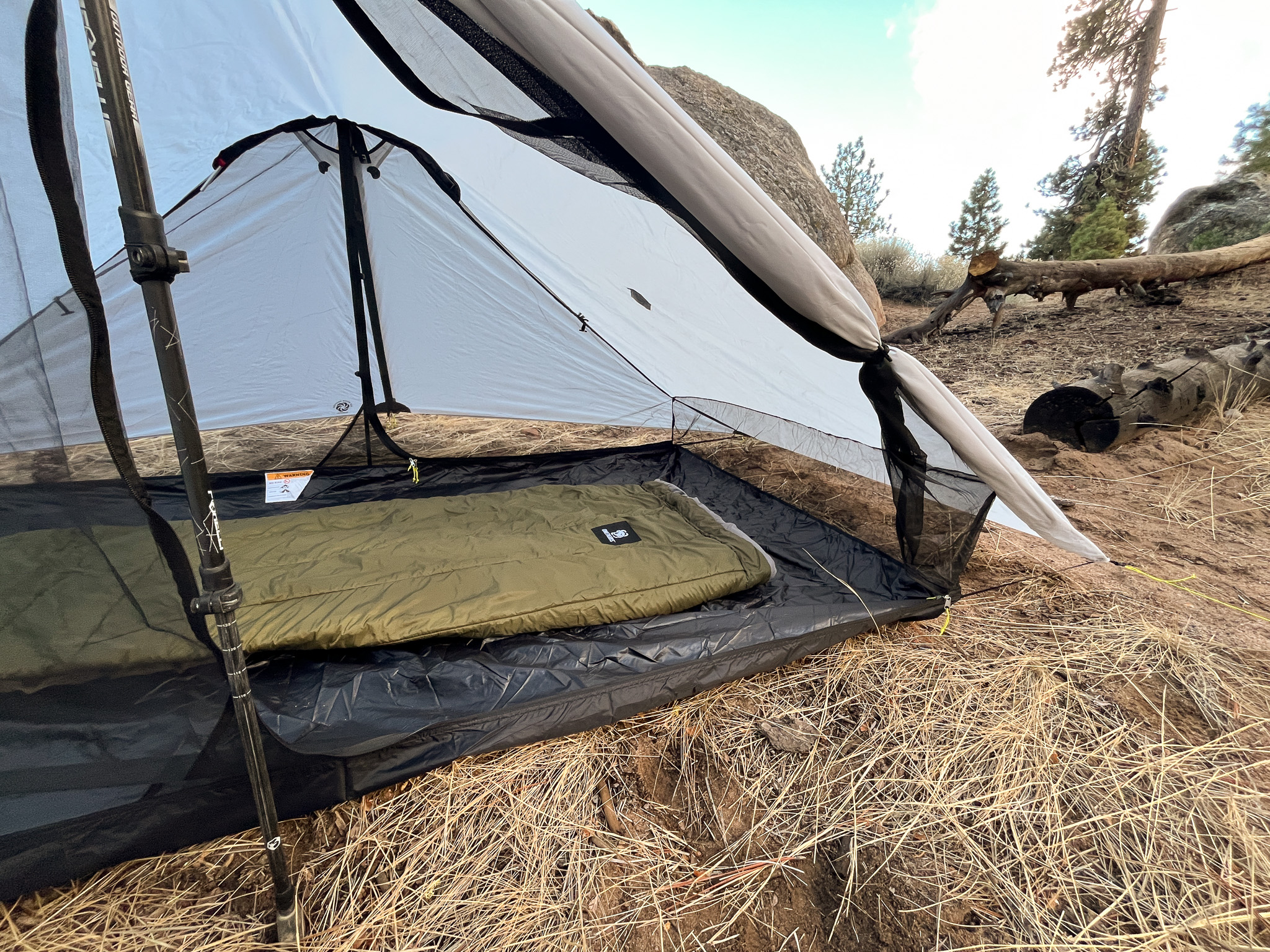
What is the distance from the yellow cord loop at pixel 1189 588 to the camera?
5.18ft

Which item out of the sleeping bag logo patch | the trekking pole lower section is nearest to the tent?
the trekking pole lower section

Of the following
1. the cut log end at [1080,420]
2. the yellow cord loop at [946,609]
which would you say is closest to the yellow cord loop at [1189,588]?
the yellow cord loop at [946,609]

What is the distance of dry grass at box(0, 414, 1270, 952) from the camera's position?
34.7 inches

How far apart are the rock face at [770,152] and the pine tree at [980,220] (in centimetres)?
724

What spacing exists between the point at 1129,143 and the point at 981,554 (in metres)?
11.2

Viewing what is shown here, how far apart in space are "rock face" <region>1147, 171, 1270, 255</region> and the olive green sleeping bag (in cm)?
839

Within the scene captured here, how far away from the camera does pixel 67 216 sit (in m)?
0.68

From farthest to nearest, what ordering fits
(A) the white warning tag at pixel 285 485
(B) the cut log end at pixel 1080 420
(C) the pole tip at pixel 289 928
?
1. (B) the cut log end at pixel 1080 420
2. (A) the white warning tag at pixel 285 485
3. (C) the pole tip at pixel 289 928

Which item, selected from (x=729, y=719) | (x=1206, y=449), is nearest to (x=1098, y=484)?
(x=1206, y=449)

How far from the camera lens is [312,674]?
128 cm

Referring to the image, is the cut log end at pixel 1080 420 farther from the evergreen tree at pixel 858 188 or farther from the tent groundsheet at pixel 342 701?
the evergreen tree at pixel 858 188

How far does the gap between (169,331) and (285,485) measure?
1.90 meters

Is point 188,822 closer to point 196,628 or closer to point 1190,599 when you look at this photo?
point 196,628

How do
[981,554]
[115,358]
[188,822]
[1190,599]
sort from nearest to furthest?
[188,822]
[1190,599]
[981,554]
[115,358]
